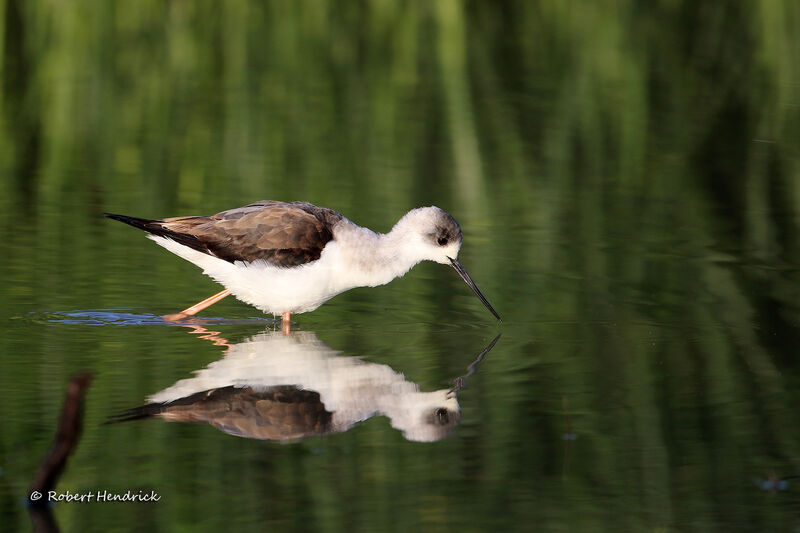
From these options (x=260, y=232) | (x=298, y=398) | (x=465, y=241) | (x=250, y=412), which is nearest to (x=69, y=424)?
(x=250, y=412)

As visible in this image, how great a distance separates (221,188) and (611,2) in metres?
15.6

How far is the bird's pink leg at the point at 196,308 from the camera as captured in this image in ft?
33.3

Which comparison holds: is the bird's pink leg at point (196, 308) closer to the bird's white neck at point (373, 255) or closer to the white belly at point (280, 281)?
the white belly at point (280, 281)

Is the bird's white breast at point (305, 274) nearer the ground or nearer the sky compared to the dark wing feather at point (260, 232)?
nearer the ground

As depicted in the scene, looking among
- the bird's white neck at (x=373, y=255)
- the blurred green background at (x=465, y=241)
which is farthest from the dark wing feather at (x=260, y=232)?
the blurred green background at (x=465, y=241)

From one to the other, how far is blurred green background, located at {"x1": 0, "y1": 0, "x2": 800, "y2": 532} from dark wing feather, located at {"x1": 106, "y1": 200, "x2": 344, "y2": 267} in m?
0.62

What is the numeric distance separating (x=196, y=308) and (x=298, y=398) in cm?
247

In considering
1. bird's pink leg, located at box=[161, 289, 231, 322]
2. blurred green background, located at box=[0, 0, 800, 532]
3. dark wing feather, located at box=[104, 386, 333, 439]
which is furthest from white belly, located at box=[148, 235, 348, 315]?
dark wing feather, located at box=[104, 386, 333, 439]

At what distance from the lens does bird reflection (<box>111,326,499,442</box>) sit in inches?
302

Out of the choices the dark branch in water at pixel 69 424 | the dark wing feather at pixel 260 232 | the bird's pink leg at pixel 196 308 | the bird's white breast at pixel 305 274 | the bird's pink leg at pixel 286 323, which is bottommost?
the dark branch in water at pixel 69 424

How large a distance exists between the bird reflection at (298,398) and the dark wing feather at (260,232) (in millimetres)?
1185

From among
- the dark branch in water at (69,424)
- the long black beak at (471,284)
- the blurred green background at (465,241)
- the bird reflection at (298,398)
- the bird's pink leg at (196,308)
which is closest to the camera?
the dark branch in water at (69,424)

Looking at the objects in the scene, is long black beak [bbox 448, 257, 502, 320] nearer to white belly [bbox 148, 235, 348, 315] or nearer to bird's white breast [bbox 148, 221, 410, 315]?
bird's white breast [bbox 148, 221, 410, 315]

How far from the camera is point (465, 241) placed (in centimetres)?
1288
